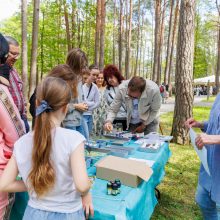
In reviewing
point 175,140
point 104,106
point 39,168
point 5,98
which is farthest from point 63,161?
point 175,140

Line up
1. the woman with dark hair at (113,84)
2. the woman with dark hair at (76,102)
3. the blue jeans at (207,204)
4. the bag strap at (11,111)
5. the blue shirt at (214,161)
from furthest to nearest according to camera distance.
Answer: the woman with dark hair at (113,84), the woman with dark hair at (76,102), the blue jeans at (207,204), the blue shirt at (214,161), the bag strap at (11,111)

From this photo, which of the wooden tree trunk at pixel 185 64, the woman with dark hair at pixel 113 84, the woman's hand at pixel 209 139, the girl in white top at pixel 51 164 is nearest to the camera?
the girl in white top at pixel 51 164

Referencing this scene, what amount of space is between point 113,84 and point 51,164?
3347mm

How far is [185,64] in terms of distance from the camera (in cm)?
605

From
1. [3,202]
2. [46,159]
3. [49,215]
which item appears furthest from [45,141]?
[3,202]

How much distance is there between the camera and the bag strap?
152 centimetres

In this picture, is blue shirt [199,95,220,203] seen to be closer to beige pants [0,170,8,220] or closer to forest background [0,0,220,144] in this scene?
beige pants [0,170,8,220]

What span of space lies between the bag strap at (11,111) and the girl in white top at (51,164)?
0.26 metres

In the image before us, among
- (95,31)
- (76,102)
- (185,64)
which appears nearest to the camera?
(76,102)

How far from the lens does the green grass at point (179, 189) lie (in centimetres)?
320

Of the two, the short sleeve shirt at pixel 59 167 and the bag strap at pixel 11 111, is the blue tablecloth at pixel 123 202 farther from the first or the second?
the bag strap at pixel 11 111

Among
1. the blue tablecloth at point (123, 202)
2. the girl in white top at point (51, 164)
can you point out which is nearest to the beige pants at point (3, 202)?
the girl in white top at point (51, 164)

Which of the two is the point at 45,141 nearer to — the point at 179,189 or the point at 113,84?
the point at 179,189

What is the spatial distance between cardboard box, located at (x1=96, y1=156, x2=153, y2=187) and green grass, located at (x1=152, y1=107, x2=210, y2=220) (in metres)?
1.29
